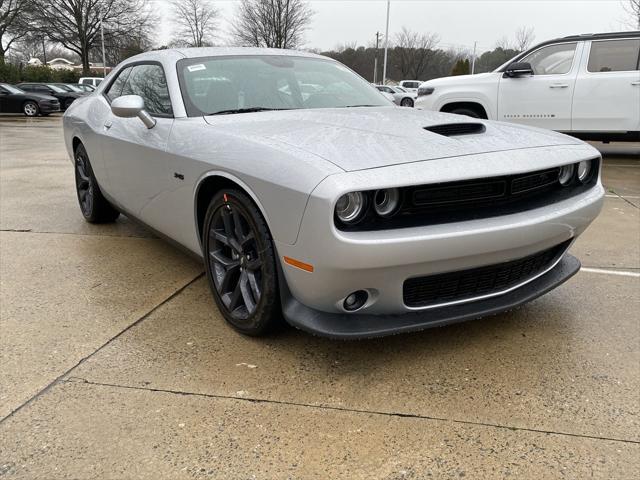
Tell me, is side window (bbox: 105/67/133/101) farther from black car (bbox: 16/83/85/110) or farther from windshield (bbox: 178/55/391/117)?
black car (bbox: 16/83/85/110)

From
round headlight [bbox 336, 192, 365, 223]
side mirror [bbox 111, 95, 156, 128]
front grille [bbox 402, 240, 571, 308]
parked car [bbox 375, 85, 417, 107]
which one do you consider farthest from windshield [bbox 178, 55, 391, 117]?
parked car [bbox 375, 85, 417, 107]

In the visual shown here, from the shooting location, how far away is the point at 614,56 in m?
7.81

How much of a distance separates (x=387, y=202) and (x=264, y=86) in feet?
5.14

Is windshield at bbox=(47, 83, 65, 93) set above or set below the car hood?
below

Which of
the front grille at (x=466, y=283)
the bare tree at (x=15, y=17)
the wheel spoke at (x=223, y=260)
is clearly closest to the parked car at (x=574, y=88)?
the front grille at (x=466, y=283)

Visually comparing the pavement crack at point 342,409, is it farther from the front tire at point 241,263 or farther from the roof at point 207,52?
the roof at point 207,52

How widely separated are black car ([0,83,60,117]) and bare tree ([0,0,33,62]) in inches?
699

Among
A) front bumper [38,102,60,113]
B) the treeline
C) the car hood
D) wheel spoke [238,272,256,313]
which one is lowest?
front bumper [38,102,60,113]

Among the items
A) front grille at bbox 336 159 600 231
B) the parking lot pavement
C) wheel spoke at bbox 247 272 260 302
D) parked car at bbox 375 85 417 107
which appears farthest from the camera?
parked car at bbox 375 85 417 107

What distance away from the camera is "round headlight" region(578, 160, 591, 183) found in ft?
9.05

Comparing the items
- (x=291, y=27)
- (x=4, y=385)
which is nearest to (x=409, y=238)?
(x=4, y=385)

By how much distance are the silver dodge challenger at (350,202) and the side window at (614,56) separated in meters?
6.03

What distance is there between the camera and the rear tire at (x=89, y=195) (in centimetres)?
445

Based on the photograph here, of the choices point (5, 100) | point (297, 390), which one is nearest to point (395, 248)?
point (297, 390)
